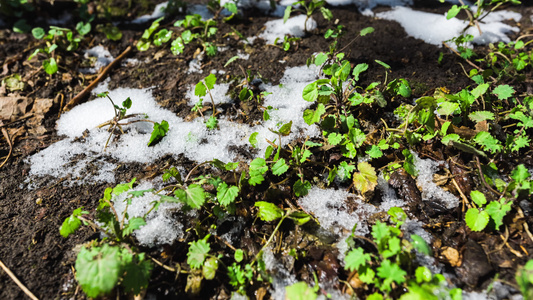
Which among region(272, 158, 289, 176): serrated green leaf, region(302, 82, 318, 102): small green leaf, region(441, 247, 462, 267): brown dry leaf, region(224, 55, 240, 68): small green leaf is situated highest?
region(302, 82, 318, 102): small green leaf

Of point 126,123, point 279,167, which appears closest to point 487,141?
point 279,167

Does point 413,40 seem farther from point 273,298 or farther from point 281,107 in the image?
point 273,298

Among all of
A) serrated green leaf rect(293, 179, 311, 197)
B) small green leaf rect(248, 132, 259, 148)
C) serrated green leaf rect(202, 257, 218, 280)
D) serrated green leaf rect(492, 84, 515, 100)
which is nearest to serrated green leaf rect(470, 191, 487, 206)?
serrated green leaf rect(492, 84, 515, 100)

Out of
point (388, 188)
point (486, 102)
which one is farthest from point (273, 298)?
point (486, 102)

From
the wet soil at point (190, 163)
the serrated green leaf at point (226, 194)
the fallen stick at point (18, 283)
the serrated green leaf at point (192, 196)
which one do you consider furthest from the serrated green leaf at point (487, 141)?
the fallen stick at point (18, 283)

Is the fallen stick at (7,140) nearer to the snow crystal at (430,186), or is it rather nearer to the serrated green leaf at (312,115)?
the serrated green leaf at (312,115)

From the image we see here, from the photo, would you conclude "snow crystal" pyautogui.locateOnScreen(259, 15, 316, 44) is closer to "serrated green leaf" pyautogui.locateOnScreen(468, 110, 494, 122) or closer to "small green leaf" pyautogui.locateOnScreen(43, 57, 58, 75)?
"serrated green leaf" pyautogui.locateOnScreen(468, 110, 494, 122)
